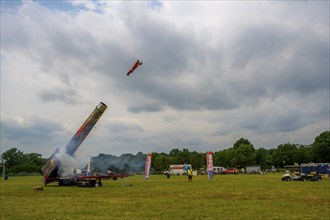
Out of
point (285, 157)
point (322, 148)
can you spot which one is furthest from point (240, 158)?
point (322, 148)

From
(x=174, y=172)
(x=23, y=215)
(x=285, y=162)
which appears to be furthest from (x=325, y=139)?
(x=23, y=215)

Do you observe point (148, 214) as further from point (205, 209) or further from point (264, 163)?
point (264, 163)

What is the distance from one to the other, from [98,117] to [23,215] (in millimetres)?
19895

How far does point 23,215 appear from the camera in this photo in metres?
14.1

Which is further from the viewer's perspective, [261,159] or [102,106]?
[261,159]

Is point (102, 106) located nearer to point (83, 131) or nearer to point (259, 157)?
point (83, 131)

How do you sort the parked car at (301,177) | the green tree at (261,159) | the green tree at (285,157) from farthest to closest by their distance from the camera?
the green tree at (285,157) < the green tree at (261,159) < the parked car at (301,177)

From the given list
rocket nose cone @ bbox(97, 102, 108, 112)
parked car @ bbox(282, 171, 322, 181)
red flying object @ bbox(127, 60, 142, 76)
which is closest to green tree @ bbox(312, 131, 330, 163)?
parked car @ bbox(282, 171, 322, 181)

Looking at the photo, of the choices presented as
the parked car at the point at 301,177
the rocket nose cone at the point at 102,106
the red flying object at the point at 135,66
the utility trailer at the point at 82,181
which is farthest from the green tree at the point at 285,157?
the red flying object at the point at 135,66

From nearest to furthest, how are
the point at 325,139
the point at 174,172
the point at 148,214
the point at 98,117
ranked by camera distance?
the point at 148,214
the point at 98,117
the point at 174,172
the point at 325,139

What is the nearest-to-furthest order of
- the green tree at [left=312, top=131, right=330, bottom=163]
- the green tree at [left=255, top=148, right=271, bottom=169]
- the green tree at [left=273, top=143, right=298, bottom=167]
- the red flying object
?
the red flying object, the green tree at [left=312, top=131, right=330, bottom=163], the green tree at [left=255, top=148, right=271, bottom=169], the green tree at [left=273, top=143, right=298, bottom=167]

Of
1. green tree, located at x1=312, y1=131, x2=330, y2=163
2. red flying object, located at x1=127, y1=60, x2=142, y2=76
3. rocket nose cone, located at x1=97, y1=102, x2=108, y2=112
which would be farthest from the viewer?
green tree, located at x1=312, y1=131, x2=330, y2=163

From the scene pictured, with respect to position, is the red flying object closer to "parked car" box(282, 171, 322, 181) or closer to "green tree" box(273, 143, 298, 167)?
"parked car" box(282, 171, 322, 181)

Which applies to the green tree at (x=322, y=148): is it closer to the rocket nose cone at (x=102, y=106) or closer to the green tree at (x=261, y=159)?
the green tree at (x=261, y=159)
